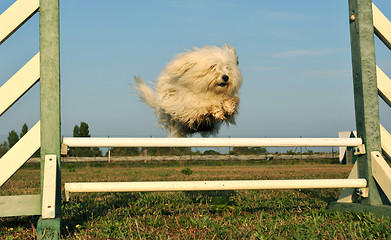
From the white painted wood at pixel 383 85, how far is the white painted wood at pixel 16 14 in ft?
8.76

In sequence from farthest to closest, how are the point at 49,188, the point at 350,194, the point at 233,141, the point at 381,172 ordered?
the point at 350,194 → the point at 381,172 → the point at 233,141 → the point at 49,188

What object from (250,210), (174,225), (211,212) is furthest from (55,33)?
(250,210)

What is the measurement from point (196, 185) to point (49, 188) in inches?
38.4

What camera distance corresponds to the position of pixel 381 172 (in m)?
3.01

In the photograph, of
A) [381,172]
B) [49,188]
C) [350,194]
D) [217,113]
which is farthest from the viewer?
[217,113]

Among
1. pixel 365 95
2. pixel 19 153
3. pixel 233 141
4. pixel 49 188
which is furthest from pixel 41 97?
pixel 365 95

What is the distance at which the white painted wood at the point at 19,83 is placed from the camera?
2584 mm

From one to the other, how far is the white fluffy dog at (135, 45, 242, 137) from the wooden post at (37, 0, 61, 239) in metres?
2.47

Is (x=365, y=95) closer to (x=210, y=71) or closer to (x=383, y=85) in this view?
(x=383, y=85)

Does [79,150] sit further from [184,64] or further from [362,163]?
[362,163]

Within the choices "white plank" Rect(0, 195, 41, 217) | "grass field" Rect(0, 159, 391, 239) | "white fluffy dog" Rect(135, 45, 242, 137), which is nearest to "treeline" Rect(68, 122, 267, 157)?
"white fluffy dog" Rect(135, 45, 242, 137)

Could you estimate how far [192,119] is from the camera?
5008 millimetres

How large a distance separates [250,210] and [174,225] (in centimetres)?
89

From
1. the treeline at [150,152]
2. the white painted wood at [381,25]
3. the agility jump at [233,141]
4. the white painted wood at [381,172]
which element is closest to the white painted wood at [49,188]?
the agility jump at [233,141]
